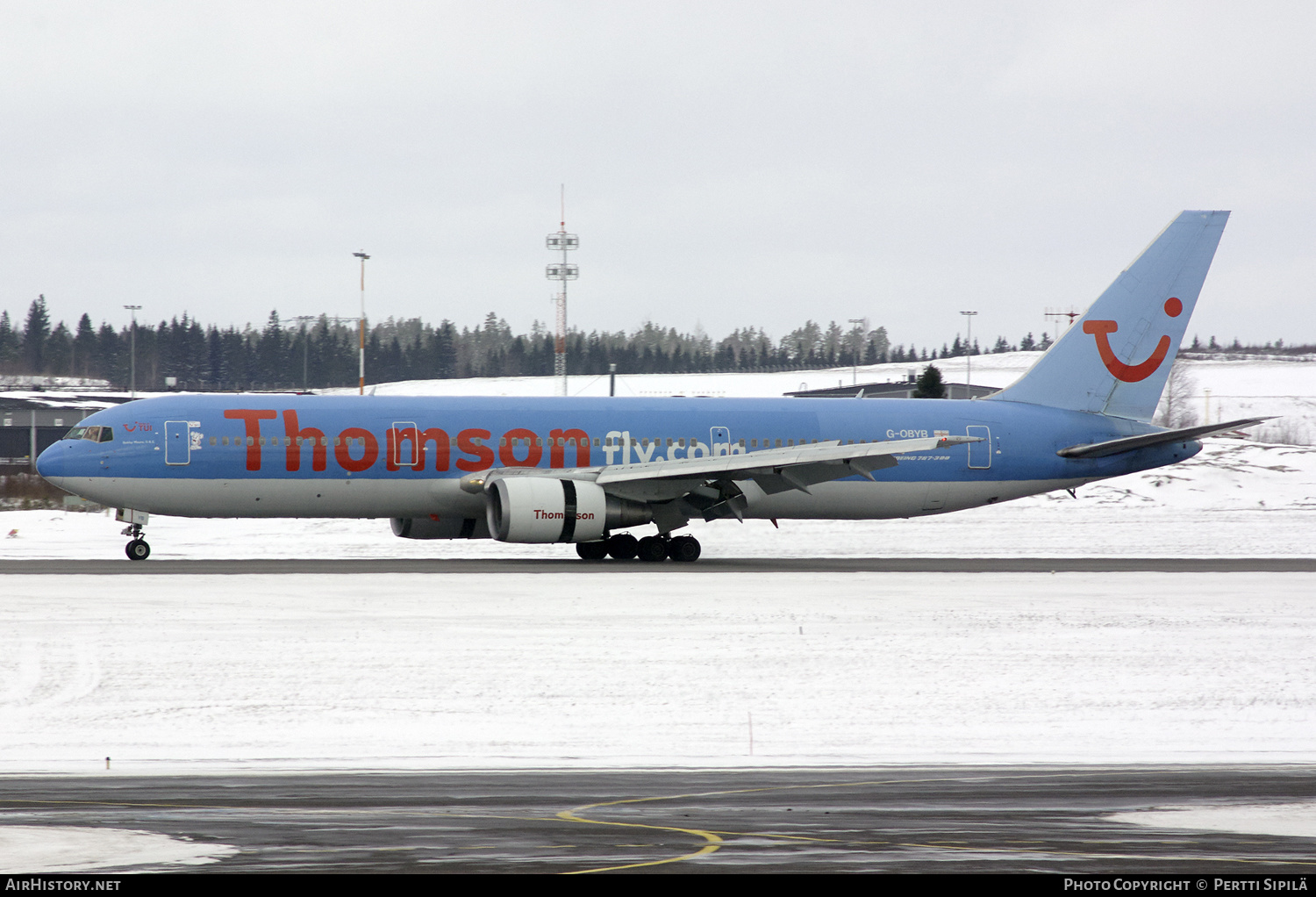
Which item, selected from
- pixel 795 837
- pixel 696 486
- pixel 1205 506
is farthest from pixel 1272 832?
pixel 1205 506

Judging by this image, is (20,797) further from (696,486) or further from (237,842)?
(696,486)

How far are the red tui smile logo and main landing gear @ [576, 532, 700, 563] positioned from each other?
12731mm

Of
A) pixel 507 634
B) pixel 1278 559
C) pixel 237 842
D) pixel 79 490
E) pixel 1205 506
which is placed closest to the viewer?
pixel 237 842

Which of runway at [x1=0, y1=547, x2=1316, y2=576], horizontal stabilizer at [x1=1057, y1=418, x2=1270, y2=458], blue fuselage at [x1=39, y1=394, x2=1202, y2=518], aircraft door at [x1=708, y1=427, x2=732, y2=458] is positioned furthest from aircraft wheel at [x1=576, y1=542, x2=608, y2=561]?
horizontal stabilizer at [x1=1057, y1=418, x2=1270, y2=458]

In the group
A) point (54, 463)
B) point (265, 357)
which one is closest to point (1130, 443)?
point (54, 463)

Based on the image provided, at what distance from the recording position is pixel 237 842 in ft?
25.5

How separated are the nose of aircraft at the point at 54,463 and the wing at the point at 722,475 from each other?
343 inches

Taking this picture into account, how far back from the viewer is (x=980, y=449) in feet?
114

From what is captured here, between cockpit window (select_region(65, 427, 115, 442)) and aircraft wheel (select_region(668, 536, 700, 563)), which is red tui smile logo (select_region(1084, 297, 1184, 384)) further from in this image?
cockpit window (select_region(65, 427, 115, 442))

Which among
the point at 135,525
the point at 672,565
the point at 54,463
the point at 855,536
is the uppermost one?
the point at 54,463

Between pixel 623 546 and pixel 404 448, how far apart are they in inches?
220

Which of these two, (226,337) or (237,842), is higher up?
(226,337)

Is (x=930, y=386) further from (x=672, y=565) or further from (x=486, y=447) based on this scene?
(x=486, y=447)

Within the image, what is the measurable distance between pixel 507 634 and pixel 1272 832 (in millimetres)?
11002
